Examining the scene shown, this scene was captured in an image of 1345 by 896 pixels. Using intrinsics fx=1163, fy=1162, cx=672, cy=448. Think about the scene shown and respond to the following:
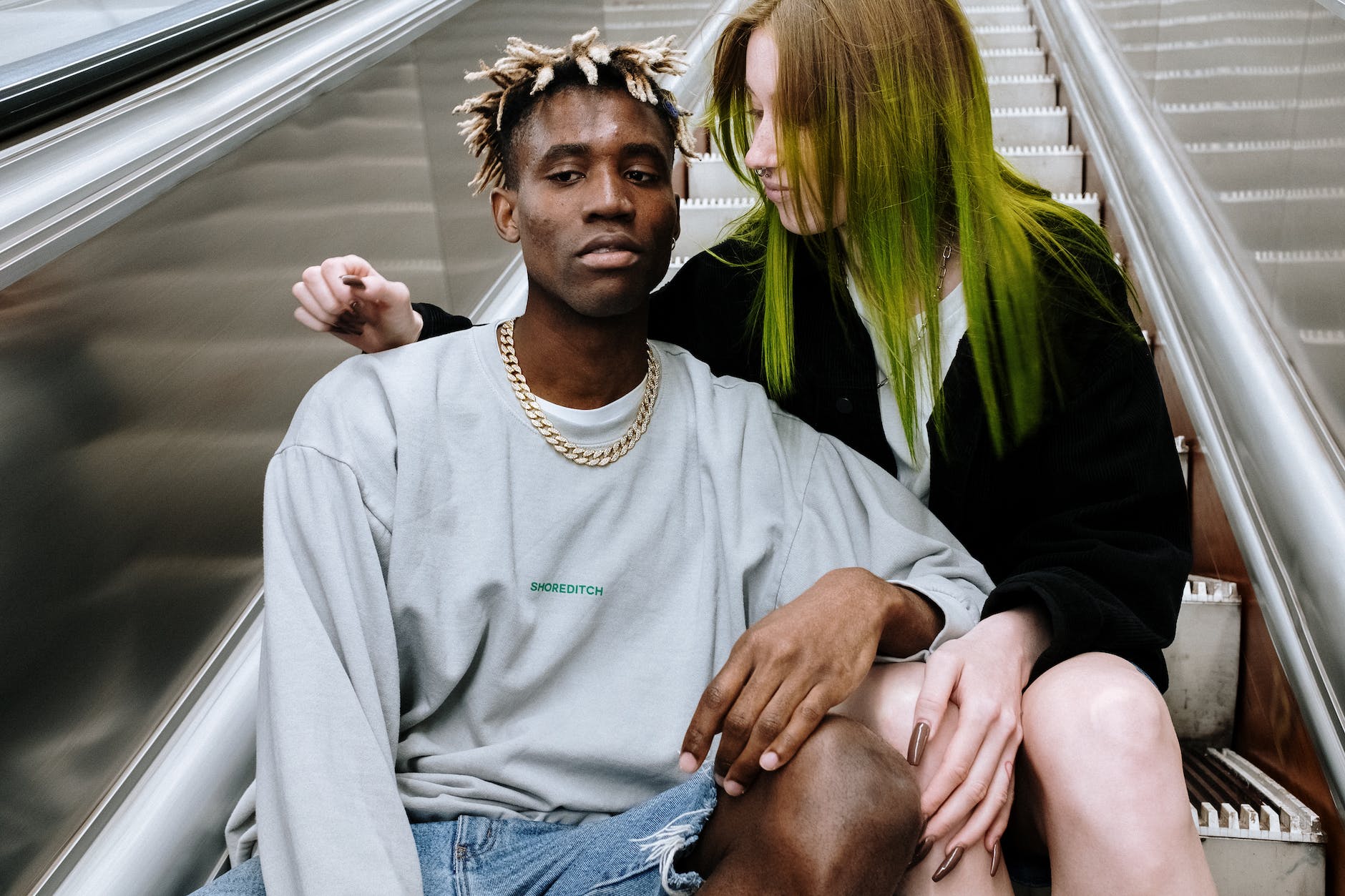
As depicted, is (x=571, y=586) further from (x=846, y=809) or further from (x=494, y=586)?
(x=846, y=809)

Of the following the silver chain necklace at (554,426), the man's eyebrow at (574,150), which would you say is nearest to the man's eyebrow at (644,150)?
the man's eyebrow at (574,150)

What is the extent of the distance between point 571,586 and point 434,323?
1.53ft

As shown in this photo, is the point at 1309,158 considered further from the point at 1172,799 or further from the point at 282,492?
the point at 282,492

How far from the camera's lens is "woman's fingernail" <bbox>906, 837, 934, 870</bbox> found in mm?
1113

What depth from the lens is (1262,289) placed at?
1854 mm

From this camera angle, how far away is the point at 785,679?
109cm

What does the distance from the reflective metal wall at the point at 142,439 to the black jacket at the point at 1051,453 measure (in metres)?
0.29

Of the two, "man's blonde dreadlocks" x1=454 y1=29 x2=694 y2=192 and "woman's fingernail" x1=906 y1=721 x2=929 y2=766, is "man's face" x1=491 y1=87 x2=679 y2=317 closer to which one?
"man's blonde dreadlocks" x1=454 y1=29 x2=694 y2=192

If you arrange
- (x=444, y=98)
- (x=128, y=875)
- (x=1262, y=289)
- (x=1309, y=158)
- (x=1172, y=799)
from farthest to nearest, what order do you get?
(x=444, y=98) < (x=1262, y=289) < (x=1309, y=158) < (x=128, y=875) < (x=1172, y=799)

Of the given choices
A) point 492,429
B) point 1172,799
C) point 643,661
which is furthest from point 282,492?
point 1172,799

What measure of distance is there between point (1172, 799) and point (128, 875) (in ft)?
3.48

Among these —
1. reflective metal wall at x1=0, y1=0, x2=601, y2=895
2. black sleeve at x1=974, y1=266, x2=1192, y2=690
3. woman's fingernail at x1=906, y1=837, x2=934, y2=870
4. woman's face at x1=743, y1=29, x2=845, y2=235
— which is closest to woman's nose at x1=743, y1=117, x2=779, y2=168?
woman's face at x1=743, y1=29, x2=845, y2=235

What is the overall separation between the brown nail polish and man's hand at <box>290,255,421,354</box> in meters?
0.86

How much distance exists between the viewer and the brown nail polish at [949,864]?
1108mm
